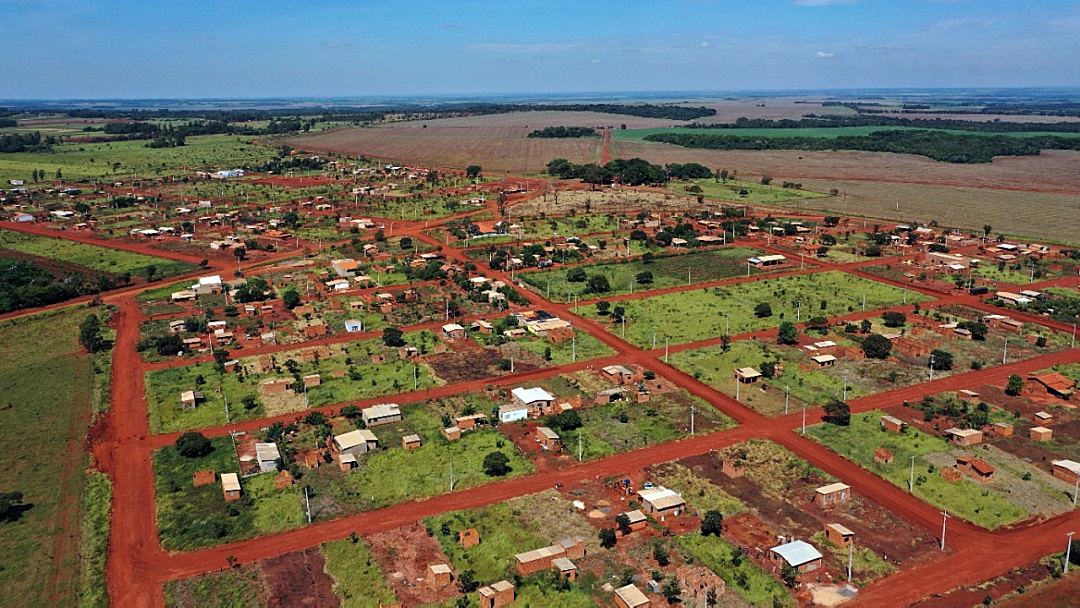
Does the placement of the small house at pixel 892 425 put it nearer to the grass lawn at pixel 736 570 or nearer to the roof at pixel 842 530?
the roof at pixel 842 530

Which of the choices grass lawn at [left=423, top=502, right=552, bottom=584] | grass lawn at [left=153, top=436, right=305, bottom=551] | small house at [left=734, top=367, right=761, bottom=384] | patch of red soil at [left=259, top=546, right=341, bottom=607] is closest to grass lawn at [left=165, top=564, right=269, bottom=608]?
patch of red soil at [left=259, top=546, right=341, bottom=607]

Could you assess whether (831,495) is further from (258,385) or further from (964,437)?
(258,385)

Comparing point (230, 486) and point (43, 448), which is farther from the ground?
point (230, 486)

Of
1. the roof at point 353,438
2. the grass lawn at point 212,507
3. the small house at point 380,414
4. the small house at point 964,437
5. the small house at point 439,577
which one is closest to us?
the small house at point 439,577

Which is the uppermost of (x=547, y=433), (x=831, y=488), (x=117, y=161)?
(x=117, y=161)

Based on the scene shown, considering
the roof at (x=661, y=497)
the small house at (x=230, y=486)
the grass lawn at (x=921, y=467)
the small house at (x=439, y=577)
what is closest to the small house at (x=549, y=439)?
the roof at (x=661, y=497)

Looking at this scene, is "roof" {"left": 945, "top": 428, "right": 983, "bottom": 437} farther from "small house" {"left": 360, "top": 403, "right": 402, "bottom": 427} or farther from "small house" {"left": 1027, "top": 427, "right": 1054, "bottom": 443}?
"small house" {"left": 360, "top": 403, "right": 402, "bottom": 427}

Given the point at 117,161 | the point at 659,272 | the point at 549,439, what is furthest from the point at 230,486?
the point at 117,161
